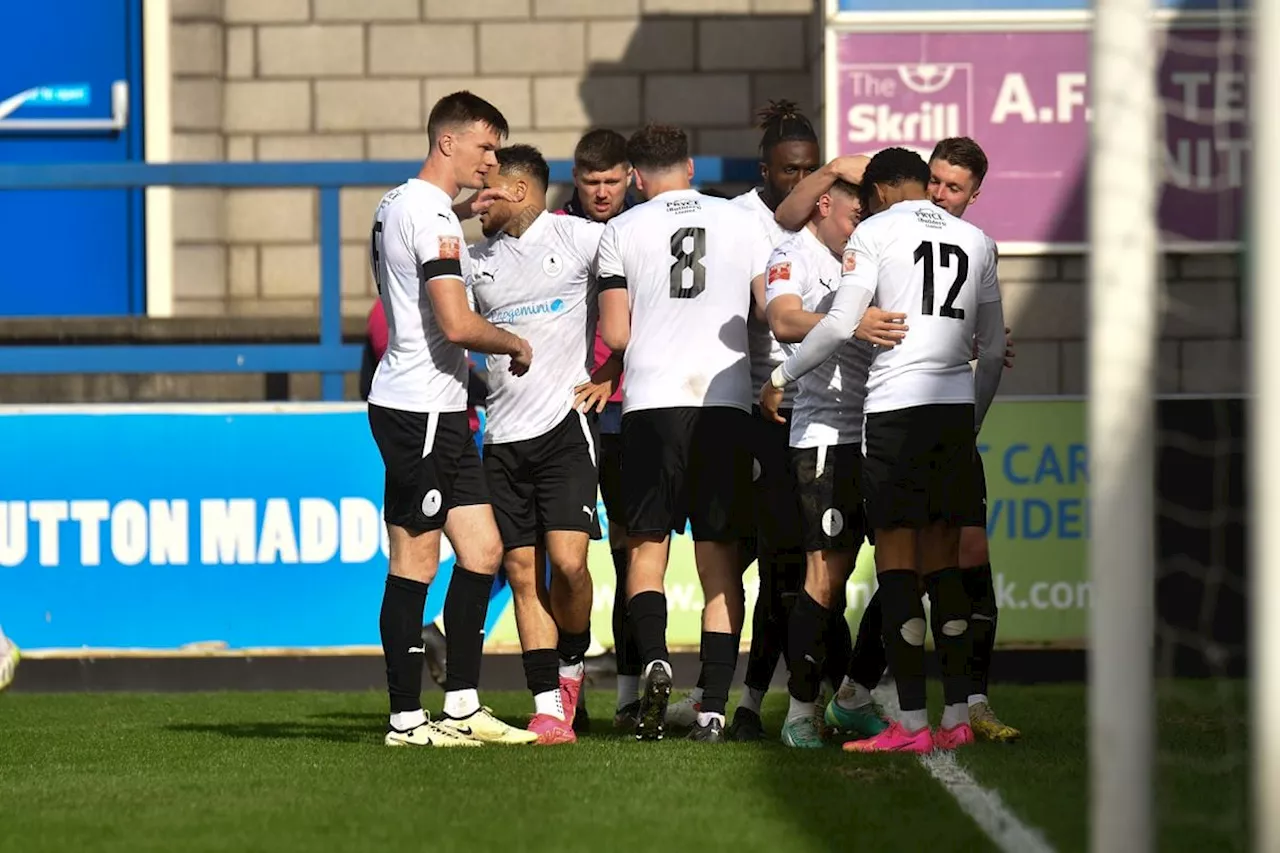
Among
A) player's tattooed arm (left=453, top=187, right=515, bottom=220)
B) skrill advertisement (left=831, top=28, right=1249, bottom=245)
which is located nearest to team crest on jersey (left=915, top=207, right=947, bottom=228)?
player's tattooed arm (left=453, top=187, right=515, bottom=220)

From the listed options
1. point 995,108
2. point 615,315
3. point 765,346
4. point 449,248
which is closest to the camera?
point 449,248

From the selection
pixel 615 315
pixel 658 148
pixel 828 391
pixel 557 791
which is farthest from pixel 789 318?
pixel 557 791

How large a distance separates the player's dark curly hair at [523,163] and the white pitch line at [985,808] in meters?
2.14

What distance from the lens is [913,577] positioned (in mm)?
6504

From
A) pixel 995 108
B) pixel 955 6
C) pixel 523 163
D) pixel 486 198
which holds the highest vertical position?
pixel 955 6

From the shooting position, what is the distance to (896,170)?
6641mm

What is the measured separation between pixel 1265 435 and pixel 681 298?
3537 millimetres

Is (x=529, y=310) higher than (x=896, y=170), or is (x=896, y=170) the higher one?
(x=896, y=170)

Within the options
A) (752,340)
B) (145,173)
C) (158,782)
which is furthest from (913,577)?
(145,173)

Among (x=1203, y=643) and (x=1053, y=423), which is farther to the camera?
(x=1053, y=423)

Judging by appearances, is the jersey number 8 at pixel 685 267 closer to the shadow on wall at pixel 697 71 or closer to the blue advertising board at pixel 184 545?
the blue advertising board at pixel 184 545

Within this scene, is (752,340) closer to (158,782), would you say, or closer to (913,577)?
(913,577)

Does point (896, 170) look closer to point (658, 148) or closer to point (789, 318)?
point (789, 318)

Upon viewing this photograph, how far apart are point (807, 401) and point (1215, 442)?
2561 mm
